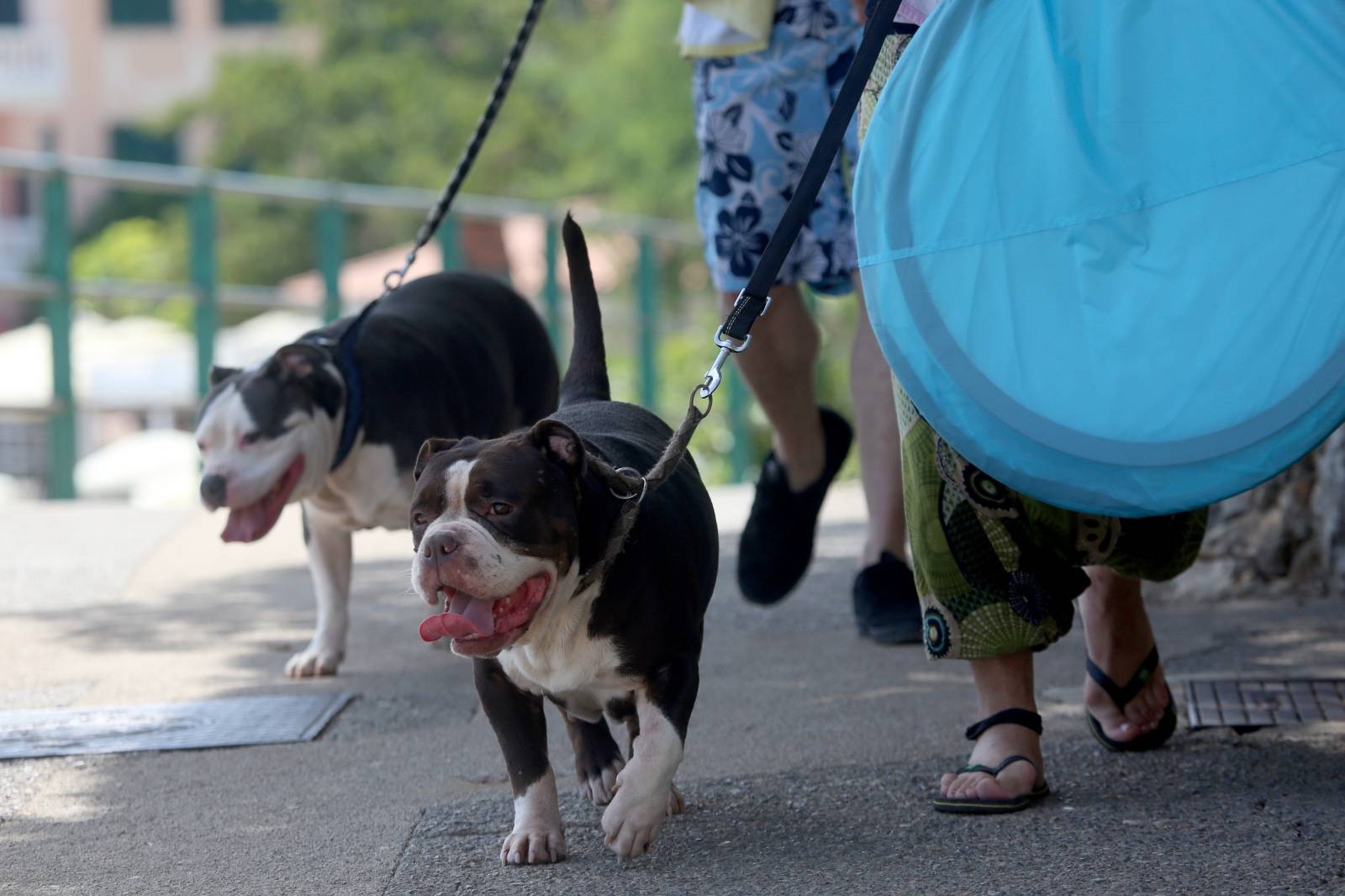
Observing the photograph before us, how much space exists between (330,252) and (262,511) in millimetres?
5773

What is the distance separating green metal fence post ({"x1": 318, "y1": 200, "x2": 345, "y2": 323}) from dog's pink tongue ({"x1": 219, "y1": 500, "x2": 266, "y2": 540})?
552 cm

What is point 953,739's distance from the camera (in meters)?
3.23

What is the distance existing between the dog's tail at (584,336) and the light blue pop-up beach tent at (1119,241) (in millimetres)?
822

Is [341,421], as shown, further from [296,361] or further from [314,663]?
[314,663]

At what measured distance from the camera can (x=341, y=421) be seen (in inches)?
161

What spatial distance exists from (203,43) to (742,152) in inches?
1380

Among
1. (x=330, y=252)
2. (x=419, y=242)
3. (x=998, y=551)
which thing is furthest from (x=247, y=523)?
(x=330, y=252)

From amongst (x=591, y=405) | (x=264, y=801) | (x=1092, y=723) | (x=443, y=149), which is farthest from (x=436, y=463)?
(x=443, y=149)

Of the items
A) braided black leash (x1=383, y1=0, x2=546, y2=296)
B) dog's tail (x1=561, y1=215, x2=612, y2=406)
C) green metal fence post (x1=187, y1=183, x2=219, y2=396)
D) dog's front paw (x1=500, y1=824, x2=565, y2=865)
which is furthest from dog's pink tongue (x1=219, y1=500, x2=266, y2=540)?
green metal fence post (x1=187, y1=183, x2=219, y2=396)

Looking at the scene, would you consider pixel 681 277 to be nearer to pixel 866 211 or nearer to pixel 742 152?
pixel 742 152

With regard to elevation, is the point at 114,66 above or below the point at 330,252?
above

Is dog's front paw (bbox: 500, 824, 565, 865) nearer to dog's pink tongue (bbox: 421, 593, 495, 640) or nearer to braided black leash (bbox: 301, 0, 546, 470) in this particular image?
dog's pink tongue (bbox: 421, 593, 495, 640)

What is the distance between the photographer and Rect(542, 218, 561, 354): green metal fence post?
10797 mm

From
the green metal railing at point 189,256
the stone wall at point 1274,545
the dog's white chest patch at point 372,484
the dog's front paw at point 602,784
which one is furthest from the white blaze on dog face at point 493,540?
the green metal railing at point 189,256
